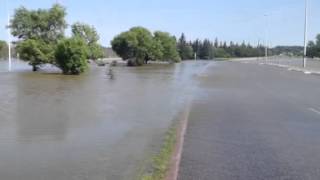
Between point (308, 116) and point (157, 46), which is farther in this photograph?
point (157, 46)

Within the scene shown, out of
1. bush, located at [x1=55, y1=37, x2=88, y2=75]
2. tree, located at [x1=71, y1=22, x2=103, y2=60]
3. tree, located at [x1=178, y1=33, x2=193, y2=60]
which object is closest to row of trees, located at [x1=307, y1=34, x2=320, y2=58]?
tree, located at [x1=178, y1=33, x2=193, y2=60]

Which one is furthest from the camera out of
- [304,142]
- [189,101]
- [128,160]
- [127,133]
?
[189,101]

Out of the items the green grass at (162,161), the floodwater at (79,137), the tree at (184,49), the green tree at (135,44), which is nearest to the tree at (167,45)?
the green tree at (135,44)

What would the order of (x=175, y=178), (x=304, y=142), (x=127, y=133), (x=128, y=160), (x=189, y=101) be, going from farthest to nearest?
1. (x=189, y=101)
2. (x=127, y=133)
3. (x=304, y=142)
4. (x=128, y=160)
5. (x=175, y=178)

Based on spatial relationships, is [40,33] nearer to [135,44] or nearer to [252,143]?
[135,44]

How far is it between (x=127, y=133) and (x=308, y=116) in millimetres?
6228

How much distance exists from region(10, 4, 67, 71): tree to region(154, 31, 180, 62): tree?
2025 inches

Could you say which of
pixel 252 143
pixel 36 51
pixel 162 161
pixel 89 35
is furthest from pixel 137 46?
pixel 162 161

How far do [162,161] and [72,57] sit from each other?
156 feet

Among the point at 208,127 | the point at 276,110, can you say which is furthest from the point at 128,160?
the point at 276,110

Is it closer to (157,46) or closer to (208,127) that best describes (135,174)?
(208,127)

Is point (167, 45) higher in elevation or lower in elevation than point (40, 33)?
lower

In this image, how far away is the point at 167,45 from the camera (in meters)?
118

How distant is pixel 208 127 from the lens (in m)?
13.8
